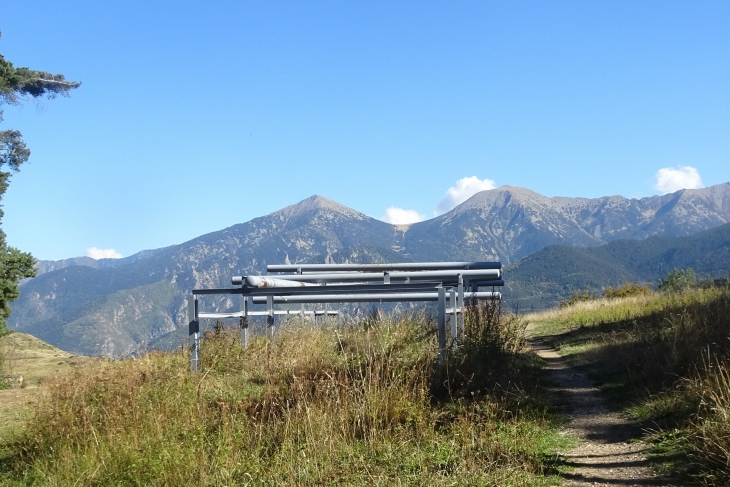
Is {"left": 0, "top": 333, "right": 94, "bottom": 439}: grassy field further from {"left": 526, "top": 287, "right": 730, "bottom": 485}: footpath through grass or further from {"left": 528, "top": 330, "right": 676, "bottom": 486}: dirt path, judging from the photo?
{"left": 526, "top": 287, "right": 730, "bottom": 485}: footpath through grass

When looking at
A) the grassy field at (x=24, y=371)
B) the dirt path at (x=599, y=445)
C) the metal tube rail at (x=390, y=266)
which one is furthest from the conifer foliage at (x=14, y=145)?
the dirt path at (x=599, y=445)

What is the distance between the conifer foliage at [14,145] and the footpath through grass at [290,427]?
37.5 ft

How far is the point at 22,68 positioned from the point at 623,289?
34.7 metres

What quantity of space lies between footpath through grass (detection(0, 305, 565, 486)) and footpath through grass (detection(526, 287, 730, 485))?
1.04 m

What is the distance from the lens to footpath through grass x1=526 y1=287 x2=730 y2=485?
219 inches

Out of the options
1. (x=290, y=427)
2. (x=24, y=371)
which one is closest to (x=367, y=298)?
(x=290, y=427)

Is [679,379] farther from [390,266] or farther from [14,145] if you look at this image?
[14,145]

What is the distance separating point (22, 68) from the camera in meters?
21.7

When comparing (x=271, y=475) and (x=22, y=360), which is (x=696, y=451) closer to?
(x=271, y=475)

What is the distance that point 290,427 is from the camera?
6.78 meters

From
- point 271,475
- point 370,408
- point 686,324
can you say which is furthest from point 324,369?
point 686,324

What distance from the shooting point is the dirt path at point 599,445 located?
5.71 m

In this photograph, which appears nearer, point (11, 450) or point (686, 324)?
point (11, 450)

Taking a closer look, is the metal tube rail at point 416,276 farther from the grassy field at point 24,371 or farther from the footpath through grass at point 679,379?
the grassy field at point 24,371
